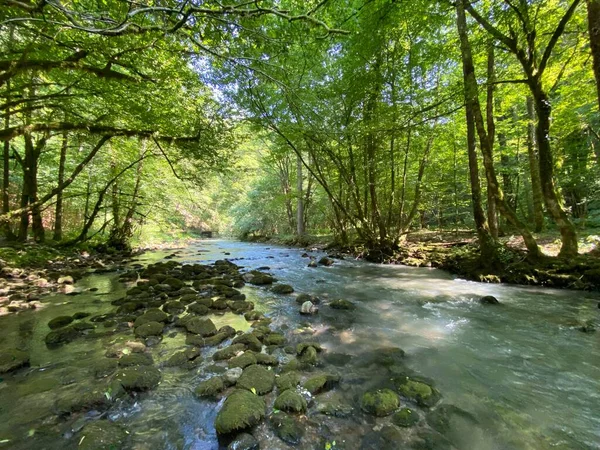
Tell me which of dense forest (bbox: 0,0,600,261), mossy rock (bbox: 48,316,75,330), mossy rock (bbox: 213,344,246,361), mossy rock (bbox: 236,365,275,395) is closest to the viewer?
mossy rock (bbox: 236,365,275,395)

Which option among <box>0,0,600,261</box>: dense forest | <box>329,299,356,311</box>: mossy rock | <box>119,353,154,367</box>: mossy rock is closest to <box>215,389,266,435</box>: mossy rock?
<box>119,353,154,367</box>: mossy rock

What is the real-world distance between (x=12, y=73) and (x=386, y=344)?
24.1 feet

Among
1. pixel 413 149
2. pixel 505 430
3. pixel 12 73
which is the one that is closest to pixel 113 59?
pixel 12 73

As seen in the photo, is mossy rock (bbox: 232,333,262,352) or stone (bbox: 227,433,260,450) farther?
mossy rock (bbox: 232,333,262,352)

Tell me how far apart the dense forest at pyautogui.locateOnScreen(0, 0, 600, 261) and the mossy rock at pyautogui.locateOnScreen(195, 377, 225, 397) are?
2971 mm

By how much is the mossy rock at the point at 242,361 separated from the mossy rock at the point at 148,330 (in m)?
1.42

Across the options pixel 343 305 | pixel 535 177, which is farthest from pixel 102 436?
pixel 535 177

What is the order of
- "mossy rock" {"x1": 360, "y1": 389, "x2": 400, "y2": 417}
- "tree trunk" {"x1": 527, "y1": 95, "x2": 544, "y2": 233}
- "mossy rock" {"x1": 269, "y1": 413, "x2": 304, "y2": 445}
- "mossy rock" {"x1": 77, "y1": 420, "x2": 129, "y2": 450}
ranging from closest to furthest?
"mossy rock" {"x1": 77, "y1": 420, "x2": 129, "y2": 450}, "mossy rock" {"x1": 269, "y1": 413, "x2": 304, "y2": 445}, "mossy rock" {"x1": 360, "y1": 389, "x2": 400, "y2": 417}, "tree trunk" {"x1": 527, "y1": 95, "x2": 544, "y2": 233}

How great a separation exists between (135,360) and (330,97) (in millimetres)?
8478

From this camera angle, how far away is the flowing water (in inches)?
78.3

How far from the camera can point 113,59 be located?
16.4ft

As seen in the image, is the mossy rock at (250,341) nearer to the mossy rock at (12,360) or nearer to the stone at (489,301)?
the mossy rock at (12,360)

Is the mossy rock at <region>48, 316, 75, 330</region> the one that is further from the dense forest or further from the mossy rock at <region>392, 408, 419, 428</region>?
the mossy rock at <region>392, 408, 419, 428</region>

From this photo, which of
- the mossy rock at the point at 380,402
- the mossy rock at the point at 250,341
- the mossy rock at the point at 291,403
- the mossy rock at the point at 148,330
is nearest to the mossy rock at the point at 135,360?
the mossy rock at the point at 148,330
